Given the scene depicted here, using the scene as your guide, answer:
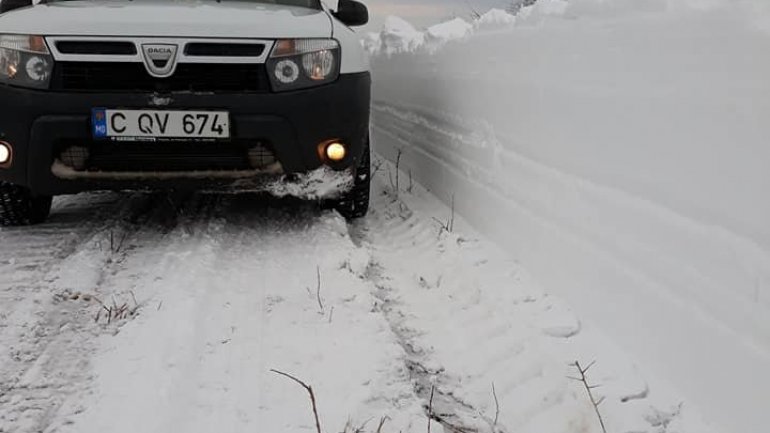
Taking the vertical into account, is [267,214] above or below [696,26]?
below

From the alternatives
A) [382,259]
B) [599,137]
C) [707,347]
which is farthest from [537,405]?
[382,259]

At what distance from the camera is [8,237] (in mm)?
3611

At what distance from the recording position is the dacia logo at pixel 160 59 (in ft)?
10.6

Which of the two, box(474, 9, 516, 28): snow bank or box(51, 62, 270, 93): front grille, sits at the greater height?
box(474, 9, 516, 28): snow bank

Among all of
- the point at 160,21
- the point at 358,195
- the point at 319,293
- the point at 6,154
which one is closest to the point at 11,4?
the point at 6,154

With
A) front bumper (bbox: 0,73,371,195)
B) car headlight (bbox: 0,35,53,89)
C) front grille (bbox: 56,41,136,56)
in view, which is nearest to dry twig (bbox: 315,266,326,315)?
front bumper (bbox: 0,73,371,195)

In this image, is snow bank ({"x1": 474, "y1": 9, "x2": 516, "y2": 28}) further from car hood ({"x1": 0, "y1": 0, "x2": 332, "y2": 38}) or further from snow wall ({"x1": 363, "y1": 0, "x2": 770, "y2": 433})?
car hood ({"x1": 0, "y1": 0, "x2": 332, "y2": 38})

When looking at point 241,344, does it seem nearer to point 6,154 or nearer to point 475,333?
point 475,333

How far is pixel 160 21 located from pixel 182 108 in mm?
418

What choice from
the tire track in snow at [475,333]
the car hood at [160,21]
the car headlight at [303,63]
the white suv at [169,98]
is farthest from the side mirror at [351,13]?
the tire track in snow at [475,333]

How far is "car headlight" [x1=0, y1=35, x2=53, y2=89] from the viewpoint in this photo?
3.22 m

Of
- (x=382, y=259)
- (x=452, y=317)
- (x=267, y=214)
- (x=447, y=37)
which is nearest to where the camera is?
(x=452, y=317)

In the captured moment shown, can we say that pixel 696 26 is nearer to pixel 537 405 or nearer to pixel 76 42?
pixel 537 405

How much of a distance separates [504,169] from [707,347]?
1649 millimetres
